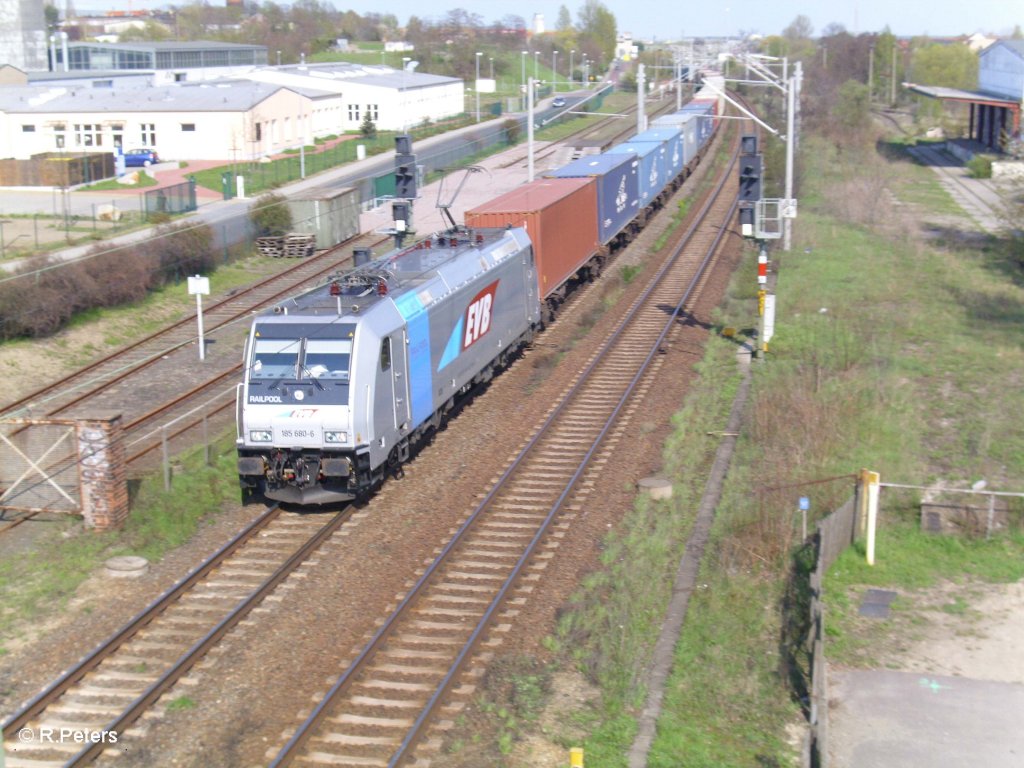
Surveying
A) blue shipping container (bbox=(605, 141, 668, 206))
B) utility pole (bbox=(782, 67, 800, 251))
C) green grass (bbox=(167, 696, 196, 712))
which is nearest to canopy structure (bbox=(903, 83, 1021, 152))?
blue shipping container (bbox=(605, 141, 668, 206))

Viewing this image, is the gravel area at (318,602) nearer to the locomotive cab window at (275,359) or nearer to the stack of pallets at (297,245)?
the locomotive cab window at (275,359)

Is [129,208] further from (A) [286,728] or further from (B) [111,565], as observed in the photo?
(A) [286,728]

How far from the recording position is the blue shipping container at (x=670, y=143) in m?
44.8

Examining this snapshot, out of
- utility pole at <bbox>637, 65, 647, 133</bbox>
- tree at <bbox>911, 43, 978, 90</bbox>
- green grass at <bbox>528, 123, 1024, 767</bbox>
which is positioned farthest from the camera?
tree at <bbox>911, 43, 978, 90</bbox>

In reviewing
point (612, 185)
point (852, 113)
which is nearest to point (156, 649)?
point (612, 185)

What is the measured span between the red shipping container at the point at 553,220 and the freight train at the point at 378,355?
0.37 ft

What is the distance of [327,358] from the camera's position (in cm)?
1491

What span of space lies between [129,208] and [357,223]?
11.1 m

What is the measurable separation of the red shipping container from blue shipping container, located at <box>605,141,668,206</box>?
749 cm

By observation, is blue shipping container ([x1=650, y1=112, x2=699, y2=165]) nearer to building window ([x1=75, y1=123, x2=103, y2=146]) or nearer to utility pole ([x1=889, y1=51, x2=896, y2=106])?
building window ([x1=75, y1=123, x2=103, y2=146])

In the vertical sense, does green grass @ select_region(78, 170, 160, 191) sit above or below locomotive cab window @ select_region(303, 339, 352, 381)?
above

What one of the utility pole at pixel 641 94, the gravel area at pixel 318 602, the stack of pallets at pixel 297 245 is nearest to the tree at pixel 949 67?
the utility pole at pixel 641 94

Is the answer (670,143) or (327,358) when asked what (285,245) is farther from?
(327,358)

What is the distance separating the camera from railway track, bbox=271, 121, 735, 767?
10.0 m
